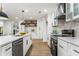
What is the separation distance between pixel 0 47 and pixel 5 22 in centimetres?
425

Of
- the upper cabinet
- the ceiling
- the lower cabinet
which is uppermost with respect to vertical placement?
the ceiling

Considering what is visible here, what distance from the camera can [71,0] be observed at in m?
0.83

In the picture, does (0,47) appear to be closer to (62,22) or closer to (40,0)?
(40,0)

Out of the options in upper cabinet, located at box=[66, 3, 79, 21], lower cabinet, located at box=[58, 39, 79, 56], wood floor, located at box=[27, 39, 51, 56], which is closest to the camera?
lower cabinet, located at box=[58, 39, 79, 56]

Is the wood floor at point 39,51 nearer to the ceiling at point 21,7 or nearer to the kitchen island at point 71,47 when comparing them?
the ceiling at point 21,7

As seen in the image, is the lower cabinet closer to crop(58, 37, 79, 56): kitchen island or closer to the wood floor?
crop(58, 37, 79, 56): kitchen island

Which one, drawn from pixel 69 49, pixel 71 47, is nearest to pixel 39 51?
pixel 69 49

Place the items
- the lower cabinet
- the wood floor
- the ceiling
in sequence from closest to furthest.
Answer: the lower cabinet → the wood floor → the ceiling

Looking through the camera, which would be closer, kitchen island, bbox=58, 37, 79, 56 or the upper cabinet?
kitchen island, bbox=58, 37, 79, 56

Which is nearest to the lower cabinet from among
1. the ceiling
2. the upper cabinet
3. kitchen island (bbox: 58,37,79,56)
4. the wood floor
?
kitchen island (bbox: 58,37,79,56)

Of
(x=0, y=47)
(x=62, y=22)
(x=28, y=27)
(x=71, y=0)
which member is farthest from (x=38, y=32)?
(x=71, y=0)

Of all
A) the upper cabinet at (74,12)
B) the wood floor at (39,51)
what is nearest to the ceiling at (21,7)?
the wood floor at (39,51)

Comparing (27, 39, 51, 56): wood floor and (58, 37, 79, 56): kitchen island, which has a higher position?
(58, 37, 79, 56): kitchen island

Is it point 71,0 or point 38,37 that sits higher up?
point 71,0
